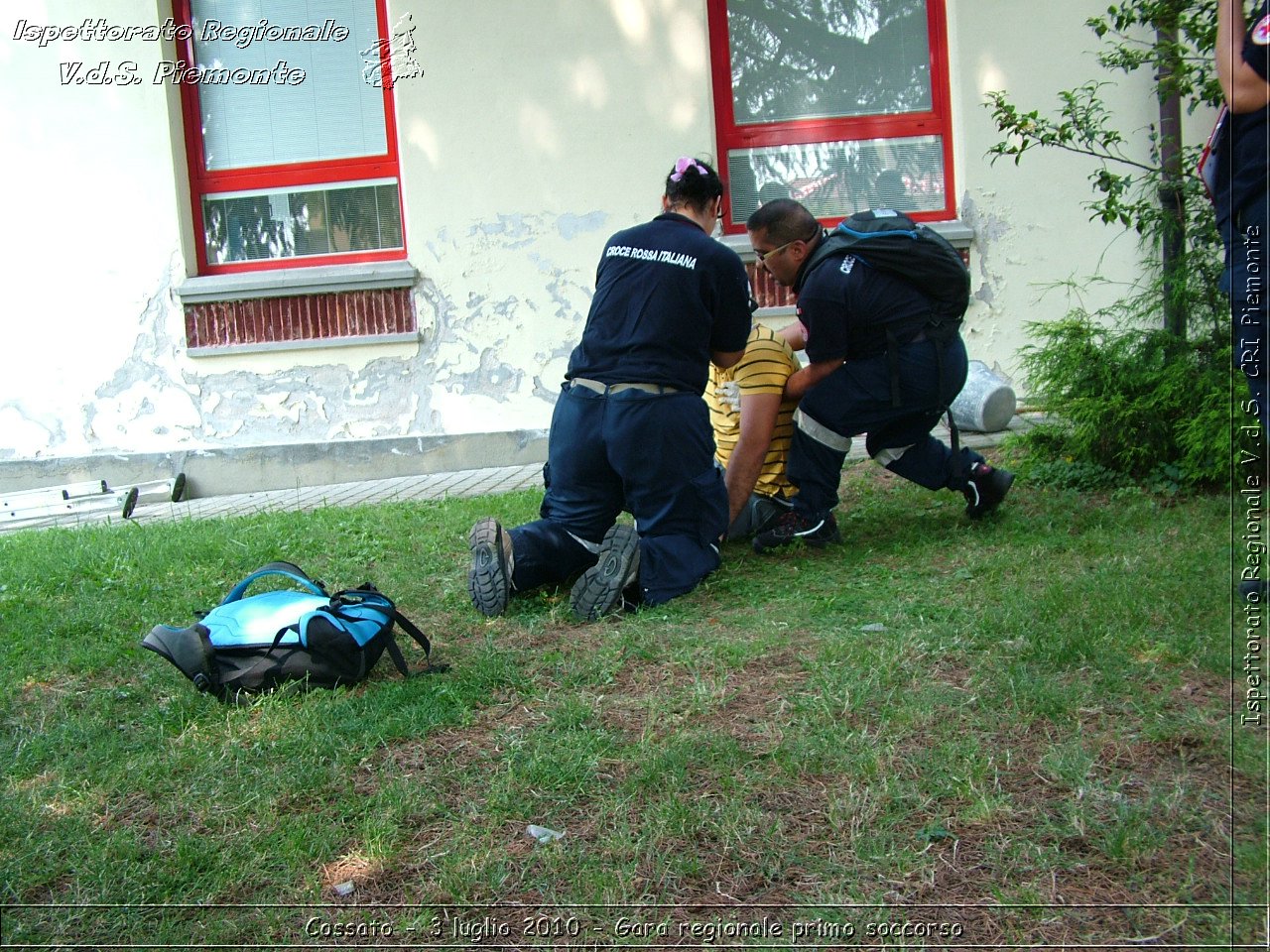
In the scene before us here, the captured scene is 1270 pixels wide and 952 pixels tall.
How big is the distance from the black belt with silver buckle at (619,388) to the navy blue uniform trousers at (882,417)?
0.96m

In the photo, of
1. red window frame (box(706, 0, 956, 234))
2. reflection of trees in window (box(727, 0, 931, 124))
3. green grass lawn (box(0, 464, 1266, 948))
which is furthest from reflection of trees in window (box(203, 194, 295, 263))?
green grass lawn (box(0, 464, 1266, 948))

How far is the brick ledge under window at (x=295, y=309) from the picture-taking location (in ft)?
26.4

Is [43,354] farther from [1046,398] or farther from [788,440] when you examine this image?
[1046,398]

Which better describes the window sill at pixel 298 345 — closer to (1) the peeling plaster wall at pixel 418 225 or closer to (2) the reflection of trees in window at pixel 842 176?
(1) the peeling plaster wall at pixel 418 225

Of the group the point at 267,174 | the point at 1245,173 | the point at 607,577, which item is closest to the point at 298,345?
the point at 267,174

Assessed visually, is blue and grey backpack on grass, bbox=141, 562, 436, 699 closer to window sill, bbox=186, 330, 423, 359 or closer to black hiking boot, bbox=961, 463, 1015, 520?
black hiking boot, bbox=961, 463, 1015, 520

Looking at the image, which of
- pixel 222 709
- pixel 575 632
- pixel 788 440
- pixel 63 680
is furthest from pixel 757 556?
pixel 63 680

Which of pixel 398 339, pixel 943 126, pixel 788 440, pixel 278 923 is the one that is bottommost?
pixel 278 923

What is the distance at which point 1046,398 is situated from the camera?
17.6 feet

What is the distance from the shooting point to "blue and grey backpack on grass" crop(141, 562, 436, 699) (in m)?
3.10

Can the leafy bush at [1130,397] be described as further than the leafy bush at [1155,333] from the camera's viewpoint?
Yes

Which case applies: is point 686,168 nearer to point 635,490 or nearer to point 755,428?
point 755,428

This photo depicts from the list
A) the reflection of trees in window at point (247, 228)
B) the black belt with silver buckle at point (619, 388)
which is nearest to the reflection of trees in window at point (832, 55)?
the reflection of trees in window at point (247, 228)

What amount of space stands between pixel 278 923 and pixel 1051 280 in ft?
23.2
